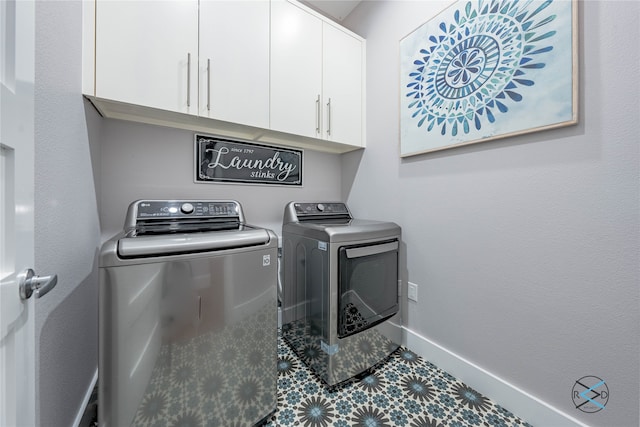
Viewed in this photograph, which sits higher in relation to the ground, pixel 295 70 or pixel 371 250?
pixel 295 70

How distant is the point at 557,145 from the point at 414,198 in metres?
0.73

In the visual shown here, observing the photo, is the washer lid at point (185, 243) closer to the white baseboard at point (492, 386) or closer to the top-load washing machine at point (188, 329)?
the top-load washing machine at point (188, 329)

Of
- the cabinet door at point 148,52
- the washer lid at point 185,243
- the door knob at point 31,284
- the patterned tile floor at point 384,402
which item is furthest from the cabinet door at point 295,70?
the patterned tile floor at point 384,402

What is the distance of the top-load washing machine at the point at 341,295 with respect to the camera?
129 centimetres

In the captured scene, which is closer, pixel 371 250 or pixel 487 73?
pixel 487 73

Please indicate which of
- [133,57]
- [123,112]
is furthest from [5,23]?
[123,112]

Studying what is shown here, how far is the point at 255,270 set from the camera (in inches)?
40.6

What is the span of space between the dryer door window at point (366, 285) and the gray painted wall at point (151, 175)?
830 millimetres

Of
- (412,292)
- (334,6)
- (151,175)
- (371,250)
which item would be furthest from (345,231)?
(334,6)

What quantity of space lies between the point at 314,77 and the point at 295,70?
0.15 m

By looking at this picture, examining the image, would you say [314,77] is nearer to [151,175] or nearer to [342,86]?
[342,86]

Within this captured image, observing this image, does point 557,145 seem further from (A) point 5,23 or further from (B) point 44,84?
(B) point 44,84

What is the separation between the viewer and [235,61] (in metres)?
1.36

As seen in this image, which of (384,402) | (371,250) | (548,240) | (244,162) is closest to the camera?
(548,240)
